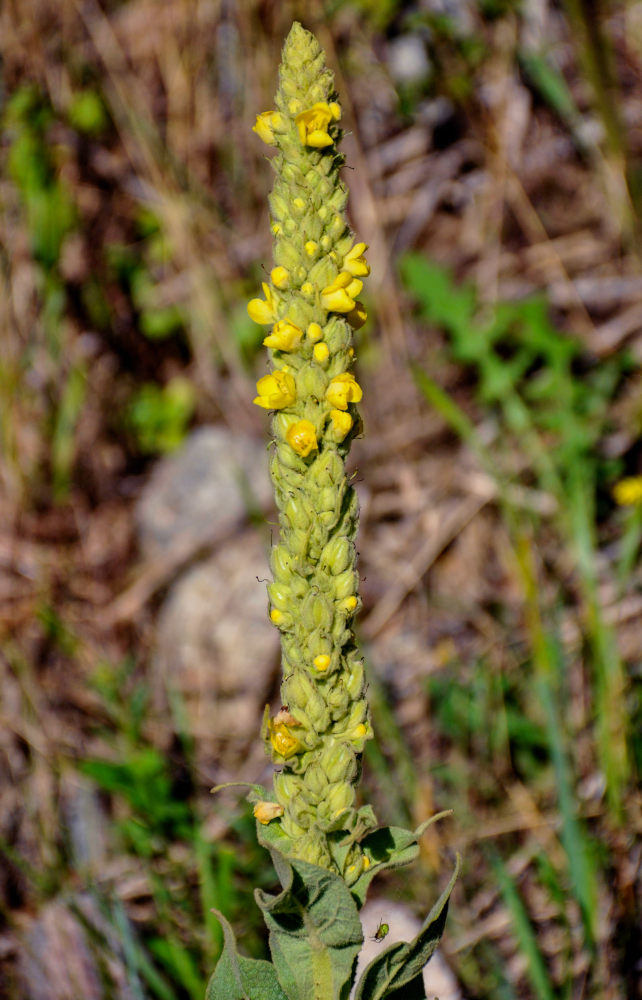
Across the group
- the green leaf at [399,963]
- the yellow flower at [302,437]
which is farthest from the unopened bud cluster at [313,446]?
the green leaf at [399,963]

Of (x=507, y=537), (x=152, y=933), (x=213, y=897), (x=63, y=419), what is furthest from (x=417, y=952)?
(x=63, y=419)

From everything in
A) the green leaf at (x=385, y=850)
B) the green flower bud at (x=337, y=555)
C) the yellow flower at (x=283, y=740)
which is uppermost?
the green flower bud at (x=337, y=555)

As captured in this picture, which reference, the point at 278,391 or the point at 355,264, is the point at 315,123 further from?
the point at 278,391

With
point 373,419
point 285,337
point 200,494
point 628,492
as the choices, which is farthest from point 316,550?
point 373,419

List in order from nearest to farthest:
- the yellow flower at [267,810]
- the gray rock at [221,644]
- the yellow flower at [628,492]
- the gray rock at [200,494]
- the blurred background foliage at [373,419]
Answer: the yellow flower at [267,810] → the blurred background foliage at [373,419] → the yellow flower at [628,492] → the gray rock at [221,644] → the gray rock at [200,494]

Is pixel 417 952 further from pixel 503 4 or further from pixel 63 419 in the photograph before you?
pixel 503 4

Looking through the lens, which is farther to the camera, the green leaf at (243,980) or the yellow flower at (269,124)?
the green leaf at (243,980)

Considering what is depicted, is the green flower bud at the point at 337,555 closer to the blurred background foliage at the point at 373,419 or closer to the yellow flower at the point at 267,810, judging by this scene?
the yellow flower at the point at 267,810
